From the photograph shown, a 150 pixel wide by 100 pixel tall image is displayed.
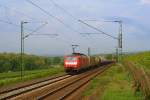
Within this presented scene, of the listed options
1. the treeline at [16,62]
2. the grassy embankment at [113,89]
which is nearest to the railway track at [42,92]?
the grassy embankment at [113,89]

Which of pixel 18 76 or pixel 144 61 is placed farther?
pixel 18 76

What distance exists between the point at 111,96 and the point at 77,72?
34.5 metres

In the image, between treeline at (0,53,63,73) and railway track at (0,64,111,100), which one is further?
treeline at (0,53,63,73)

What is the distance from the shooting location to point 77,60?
175 ft

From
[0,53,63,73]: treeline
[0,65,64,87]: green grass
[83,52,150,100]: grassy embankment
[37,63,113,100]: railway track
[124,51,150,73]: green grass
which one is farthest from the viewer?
[0,53,63,73]: treeline

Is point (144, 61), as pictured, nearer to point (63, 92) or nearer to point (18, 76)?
point (18, 76)

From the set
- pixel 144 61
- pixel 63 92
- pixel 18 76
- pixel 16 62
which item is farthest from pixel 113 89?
pixel 16 62

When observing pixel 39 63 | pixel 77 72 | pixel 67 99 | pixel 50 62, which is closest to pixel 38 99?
pixel 67 99

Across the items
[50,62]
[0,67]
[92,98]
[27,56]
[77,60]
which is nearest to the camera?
[92,98]

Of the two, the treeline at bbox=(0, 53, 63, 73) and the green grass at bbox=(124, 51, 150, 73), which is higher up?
the green grass at bbox=(124, 51, 150, 73)

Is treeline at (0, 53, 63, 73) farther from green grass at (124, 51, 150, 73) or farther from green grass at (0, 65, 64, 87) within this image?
green grass at (124, 51, 150, 73)

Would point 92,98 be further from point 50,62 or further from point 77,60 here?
point 50,62

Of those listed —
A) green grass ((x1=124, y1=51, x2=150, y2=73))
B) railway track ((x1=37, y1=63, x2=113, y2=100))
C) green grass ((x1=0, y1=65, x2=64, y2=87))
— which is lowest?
green grass ((x1=0, y1=65, x2=64, y2=87))

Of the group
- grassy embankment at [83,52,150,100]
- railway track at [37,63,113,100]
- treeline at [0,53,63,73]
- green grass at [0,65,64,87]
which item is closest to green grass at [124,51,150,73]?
grassy embankment at [83,52,150,100]
